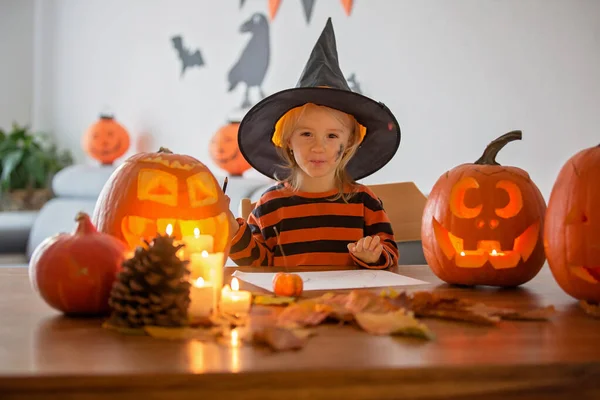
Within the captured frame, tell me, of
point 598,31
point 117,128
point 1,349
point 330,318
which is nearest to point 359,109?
point 598,31

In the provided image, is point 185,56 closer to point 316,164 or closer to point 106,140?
point 106,140

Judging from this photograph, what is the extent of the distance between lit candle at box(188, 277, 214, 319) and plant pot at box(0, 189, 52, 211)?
417cm

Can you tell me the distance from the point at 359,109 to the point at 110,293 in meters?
0.86

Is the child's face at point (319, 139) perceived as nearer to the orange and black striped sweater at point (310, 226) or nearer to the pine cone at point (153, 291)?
the orange and black striped sweater at point (310, 226)

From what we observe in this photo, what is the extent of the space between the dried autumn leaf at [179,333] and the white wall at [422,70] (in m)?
1.28

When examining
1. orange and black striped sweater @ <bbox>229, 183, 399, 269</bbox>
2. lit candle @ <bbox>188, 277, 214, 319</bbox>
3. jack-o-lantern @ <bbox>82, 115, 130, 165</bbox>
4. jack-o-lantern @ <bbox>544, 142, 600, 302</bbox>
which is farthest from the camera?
jack-o-lantern @ <bbox>82, 115, 130, 165</bbox>

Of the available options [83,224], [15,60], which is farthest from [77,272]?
[15,60]

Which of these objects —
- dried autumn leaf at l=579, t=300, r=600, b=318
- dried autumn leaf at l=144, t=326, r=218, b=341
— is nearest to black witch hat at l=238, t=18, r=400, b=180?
dried autumn leaf at l=579, t=300, r=600, b=318

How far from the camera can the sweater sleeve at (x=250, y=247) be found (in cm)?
145

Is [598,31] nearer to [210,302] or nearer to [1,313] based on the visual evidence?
[210,302]

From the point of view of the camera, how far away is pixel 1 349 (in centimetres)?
59

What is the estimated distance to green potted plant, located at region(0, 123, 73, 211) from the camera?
4.41m

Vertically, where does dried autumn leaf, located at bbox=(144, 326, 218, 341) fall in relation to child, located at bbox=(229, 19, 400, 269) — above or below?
below

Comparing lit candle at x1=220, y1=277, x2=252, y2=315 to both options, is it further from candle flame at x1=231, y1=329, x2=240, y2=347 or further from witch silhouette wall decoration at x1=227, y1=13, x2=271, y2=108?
witch silhouette wall decoration at x1=227, y1=13, x2=271, y2=108
